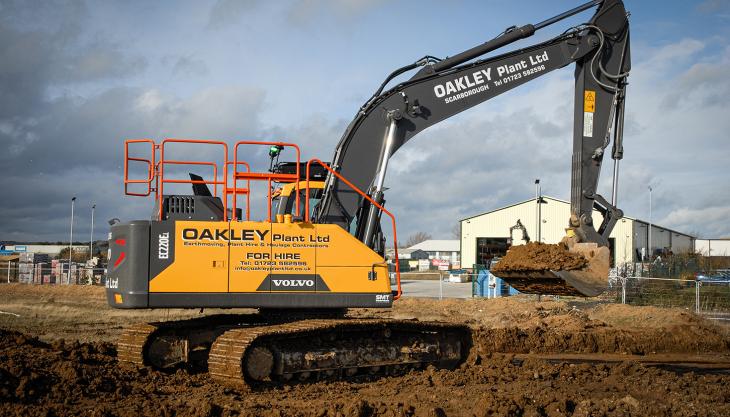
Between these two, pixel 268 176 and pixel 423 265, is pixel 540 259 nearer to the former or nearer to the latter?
pixel 268 176

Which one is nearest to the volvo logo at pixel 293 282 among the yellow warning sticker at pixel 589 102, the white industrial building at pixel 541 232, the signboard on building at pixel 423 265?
the yellow warning sticker at pixel 589 102

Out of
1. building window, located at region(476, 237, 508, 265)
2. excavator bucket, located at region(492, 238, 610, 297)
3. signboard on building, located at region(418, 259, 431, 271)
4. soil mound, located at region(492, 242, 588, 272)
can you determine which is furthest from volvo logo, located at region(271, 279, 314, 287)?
signboard on building, located at region(418, 259, 431, 271)

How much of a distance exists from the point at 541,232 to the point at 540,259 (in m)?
45.1

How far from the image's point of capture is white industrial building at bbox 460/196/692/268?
168 ft

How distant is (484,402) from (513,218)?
49888mm

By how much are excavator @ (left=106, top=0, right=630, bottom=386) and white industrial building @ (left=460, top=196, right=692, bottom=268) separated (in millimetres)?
38519

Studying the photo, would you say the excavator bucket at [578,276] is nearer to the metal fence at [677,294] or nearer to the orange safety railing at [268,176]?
the orange safety railing at [268,176]

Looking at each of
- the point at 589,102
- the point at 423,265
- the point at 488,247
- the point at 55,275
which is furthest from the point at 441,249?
the point at 589,102

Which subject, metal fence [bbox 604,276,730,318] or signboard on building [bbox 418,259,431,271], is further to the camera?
signboard on building [bbox 418,259,431,271]

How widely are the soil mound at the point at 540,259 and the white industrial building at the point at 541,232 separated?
1547 inches

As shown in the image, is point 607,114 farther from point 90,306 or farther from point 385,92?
point 90,306

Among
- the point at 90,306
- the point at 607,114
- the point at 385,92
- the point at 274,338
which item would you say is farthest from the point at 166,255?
the point at 90,306

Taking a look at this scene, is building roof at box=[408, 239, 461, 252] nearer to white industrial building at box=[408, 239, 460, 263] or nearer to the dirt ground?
white industrial building at box=[408, 239, 460, 263]

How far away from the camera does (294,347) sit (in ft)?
33.4
